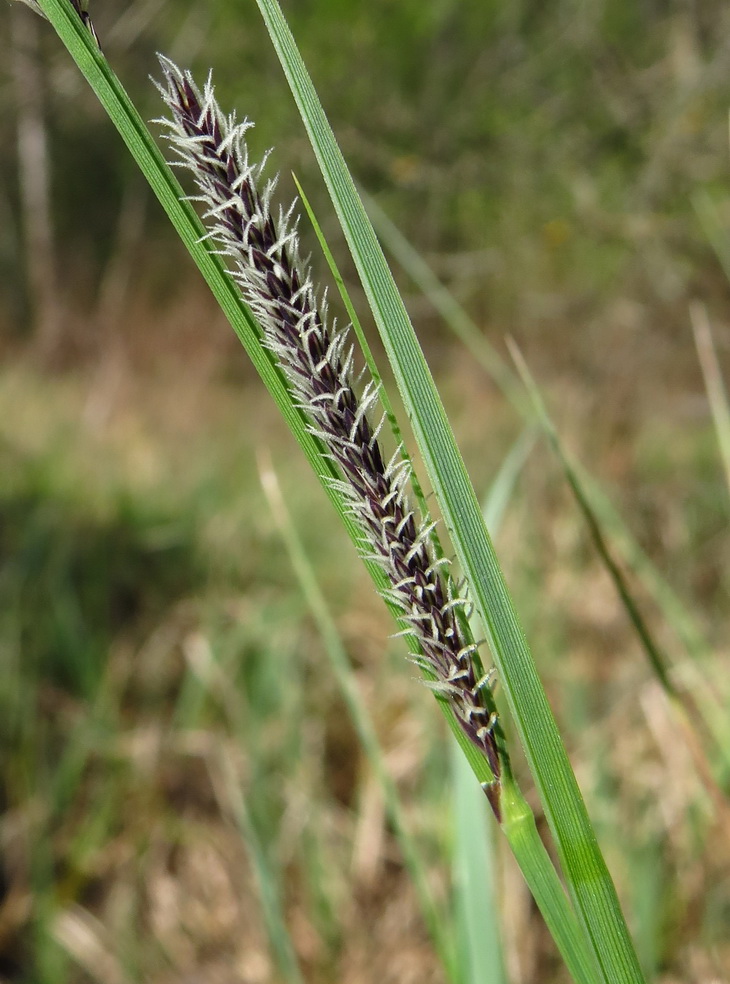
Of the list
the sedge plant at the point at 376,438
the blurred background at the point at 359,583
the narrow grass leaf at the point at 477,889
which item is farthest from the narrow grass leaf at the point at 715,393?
the sedge plant at the point at 376,438

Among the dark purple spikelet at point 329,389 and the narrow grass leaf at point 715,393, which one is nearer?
the dark purple spikelet at point 329,389

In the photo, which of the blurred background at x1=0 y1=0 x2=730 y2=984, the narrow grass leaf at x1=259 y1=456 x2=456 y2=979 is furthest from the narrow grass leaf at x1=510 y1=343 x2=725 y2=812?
the narrow grass leaf at x1=259 y1=456 x2=456 y2=979

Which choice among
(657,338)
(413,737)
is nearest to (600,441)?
(657,338)

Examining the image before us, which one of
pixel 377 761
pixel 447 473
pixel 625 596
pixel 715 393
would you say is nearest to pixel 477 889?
pixel 377 761

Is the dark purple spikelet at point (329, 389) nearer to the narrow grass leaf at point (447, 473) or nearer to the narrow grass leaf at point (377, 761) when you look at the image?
the narrow grass leaf at point (447, 473)

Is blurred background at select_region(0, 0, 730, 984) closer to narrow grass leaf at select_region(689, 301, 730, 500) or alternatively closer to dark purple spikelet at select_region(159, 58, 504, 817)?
narrow grass leaf at select_region(689, 301, 730, 500)

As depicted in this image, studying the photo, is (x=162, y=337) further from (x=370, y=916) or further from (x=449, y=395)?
(x=370, y=916)
